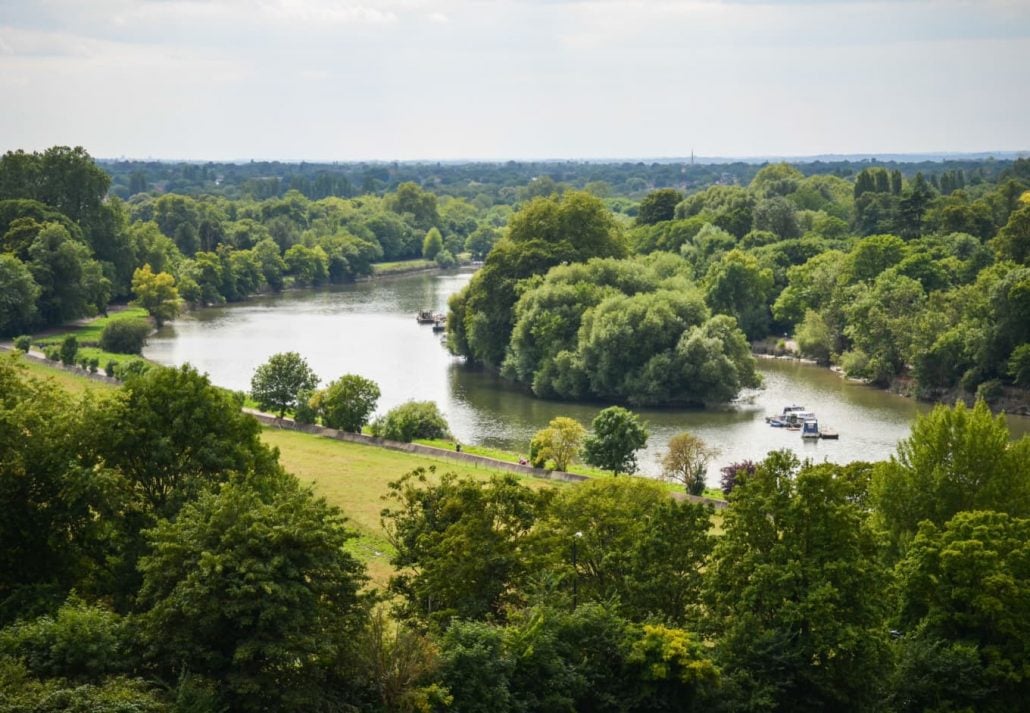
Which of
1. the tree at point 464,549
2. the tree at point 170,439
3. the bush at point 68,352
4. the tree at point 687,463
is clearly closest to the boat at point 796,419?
the tree at point 687,463

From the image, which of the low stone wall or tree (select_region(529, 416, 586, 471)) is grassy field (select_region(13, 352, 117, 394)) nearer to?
the low stone wall

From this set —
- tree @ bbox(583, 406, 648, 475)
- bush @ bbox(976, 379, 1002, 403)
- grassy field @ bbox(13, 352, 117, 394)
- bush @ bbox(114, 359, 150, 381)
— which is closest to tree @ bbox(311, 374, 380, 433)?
bush @ bbox(114, 359, 150, 381)

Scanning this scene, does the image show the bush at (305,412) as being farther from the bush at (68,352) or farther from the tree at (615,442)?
the bush at (68,352)

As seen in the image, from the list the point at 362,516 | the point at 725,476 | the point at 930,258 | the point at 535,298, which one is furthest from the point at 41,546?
the point at 930,258

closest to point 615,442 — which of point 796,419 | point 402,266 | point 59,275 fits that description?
point 796,419

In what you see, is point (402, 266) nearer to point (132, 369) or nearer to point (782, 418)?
point (132, 369)
